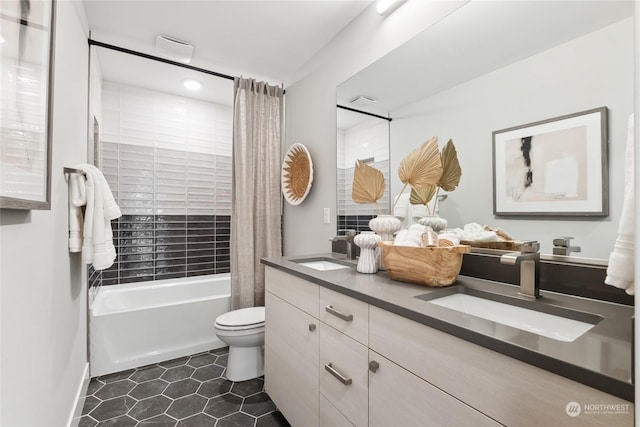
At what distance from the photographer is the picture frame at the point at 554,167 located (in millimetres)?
964

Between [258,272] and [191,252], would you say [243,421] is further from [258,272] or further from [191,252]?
[191,252]

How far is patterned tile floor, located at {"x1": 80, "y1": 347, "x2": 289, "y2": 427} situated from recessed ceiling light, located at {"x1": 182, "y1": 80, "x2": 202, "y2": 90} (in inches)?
100

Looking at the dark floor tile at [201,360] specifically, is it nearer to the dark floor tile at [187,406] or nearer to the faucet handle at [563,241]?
the dark floor tile at [187,406]

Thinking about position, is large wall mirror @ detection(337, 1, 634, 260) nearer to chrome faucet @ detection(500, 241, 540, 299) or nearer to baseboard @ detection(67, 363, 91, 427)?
chrome faucet @ detection(500, 241, 540, 299)

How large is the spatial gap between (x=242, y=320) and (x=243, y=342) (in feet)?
0.50

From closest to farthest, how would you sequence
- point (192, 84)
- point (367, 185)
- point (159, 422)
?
1. point (159, 422)
2. point (367, 185)
3. point (192, 84)

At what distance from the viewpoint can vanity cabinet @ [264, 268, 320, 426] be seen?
1341mm

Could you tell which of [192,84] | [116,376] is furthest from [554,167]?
[192,84]

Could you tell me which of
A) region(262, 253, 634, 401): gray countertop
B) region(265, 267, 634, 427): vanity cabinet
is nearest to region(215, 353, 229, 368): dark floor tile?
region(265, 267, 634, 427): vanity cabinet

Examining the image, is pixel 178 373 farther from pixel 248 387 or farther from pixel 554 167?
pixel 554 167

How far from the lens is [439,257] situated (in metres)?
1.10

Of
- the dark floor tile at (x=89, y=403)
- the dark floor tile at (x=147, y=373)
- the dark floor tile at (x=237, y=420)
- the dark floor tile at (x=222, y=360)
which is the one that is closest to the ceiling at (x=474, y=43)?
the dark floor tile at (x=237, y=420)

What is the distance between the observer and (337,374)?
1.15 metres

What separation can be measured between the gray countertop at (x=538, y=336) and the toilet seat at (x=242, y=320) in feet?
3.52
